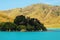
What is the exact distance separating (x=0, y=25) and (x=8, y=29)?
5101mm

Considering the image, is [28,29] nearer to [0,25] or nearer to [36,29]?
[36,29]

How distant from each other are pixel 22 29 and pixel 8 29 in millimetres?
7483

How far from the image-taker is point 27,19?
133250mm

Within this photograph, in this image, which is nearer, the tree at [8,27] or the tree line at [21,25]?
the tree at [8,27]

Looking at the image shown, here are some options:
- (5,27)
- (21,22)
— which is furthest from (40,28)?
(5,27)

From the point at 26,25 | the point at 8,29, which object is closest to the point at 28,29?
the point at 26,25

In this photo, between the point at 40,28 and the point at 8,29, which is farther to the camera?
the point at 40,28

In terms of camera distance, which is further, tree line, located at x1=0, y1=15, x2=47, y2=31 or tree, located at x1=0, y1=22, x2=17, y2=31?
tree line, located at x1=0, y1=15, x2=47, y2=31

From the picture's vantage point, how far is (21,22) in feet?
433

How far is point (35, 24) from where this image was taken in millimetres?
134375

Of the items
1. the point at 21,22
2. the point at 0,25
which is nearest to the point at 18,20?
the point at 21,22

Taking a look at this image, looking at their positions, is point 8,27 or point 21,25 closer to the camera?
point 8,27

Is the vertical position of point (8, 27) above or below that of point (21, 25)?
below

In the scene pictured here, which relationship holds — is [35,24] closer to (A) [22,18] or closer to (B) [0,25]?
(A) [22,18]
